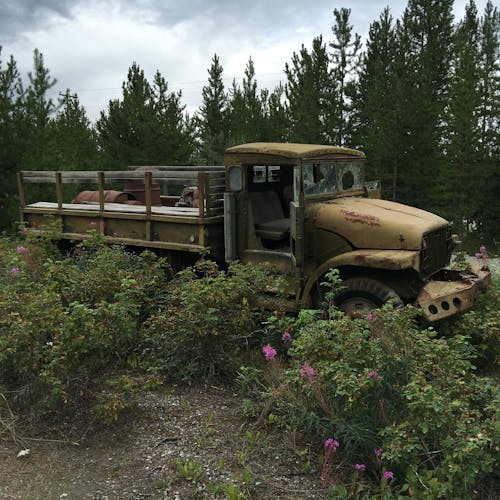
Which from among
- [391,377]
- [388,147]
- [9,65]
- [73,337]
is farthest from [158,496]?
[388,147]

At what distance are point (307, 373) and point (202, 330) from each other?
124 cm

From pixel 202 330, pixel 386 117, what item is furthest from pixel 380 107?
pixel 202 330

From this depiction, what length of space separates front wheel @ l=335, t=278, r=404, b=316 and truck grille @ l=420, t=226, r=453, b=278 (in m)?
0.52

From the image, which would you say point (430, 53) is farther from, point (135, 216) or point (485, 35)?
point (135, 216)

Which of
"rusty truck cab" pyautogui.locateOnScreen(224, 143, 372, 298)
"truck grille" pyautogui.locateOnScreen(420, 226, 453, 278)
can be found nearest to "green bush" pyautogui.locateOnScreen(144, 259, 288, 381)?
"rusty truck cab" pyautogui.locateOnScreen(224, 143, 372, 298)

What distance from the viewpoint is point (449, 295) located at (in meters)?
5.28

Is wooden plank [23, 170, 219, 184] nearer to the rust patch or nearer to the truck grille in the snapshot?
the rust patch

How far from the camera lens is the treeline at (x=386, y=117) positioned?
684 inches

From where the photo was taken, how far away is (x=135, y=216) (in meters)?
7.13

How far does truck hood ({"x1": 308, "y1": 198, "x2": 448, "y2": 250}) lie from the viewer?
550cm

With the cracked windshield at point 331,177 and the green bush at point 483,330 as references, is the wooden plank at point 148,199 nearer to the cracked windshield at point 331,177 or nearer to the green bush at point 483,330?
the cracked windshield at point 331,177

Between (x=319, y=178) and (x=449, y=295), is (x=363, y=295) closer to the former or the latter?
(x=449, y=295)

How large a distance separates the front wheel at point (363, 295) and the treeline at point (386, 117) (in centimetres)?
967

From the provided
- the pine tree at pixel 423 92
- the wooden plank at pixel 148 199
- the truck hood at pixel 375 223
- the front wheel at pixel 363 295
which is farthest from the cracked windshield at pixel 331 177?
the pine tree at pixel 423 92
